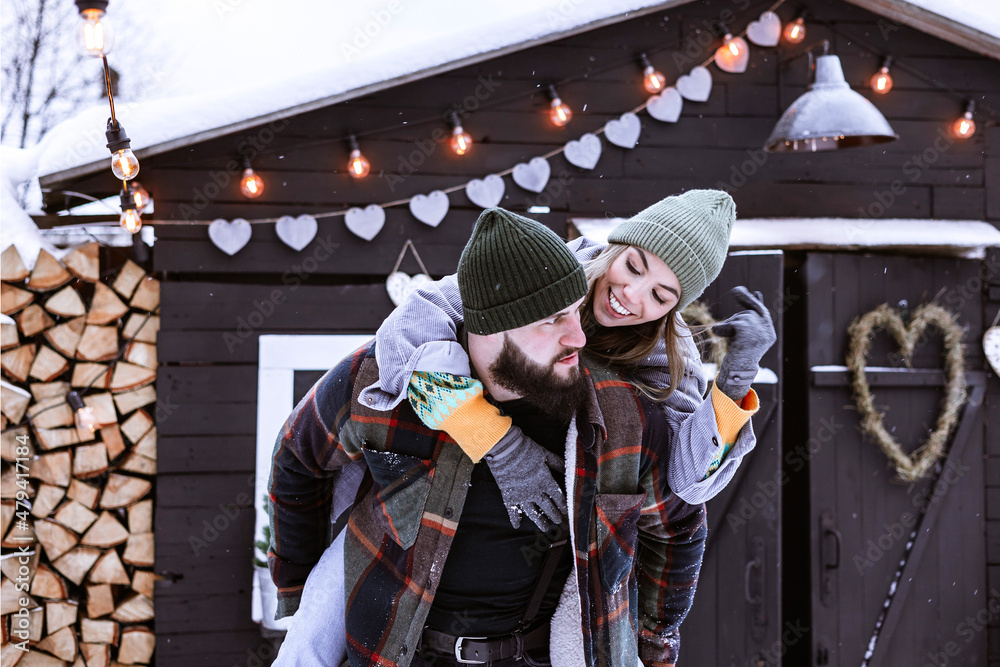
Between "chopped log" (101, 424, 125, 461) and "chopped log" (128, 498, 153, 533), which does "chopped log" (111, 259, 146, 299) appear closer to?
"chopped log" (101, 424, 125, 461)

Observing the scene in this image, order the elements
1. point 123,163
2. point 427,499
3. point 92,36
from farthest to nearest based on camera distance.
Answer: point 123,163
point 92,36
point 427,499

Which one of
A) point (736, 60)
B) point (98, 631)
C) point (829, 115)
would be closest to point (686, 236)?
point (829, 115)

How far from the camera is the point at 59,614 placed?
148 inches

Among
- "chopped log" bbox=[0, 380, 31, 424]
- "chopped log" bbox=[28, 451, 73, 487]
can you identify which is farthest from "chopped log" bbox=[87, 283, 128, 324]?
"chopped log" bbox=[28, 451, 73, 487]

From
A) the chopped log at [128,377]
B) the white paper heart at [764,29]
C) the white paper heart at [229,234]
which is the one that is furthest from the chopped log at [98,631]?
the white paper heart at [764,29]

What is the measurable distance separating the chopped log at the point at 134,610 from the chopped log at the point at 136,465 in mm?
670

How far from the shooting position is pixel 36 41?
8.84 m

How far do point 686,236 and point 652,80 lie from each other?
7.20ft

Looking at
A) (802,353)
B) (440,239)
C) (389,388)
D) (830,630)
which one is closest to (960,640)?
(830,630)

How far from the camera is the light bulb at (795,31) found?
163 inches

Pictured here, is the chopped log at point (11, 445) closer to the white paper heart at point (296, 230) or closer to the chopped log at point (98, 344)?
the chopped log at point (98, 344)

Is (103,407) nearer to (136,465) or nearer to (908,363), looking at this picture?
(136,465)

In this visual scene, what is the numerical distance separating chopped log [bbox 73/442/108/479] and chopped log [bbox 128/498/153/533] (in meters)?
0.27

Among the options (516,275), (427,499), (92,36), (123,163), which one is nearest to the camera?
(516,275)
